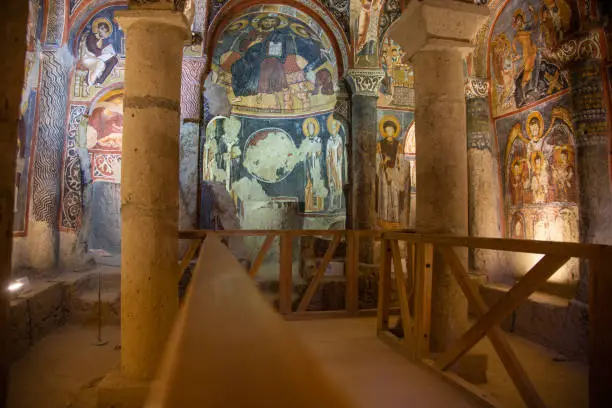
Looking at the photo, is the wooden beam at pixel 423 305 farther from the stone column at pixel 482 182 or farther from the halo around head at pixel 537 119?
the halo around head at pixel 537 119

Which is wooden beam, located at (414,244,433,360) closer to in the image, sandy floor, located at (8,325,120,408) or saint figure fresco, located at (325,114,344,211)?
sandy floor, located at (8,325,120,408)

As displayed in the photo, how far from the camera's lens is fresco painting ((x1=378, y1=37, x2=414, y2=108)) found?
11.6 m

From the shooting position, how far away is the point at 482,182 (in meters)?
9.02

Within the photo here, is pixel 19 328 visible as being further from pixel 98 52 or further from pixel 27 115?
pixel 98 52

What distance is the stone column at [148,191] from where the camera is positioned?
403 cm

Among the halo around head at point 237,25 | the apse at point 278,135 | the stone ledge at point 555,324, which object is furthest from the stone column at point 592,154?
the halo around head at point 237,25

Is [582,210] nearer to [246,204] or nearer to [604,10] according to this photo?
[604,10]

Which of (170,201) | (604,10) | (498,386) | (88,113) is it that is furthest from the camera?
(88,113)

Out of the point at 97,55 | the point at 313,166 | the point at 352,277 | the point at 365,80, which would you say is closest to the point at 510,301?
the point at 352,277

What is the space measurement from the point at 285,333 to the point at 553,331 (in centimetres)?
752

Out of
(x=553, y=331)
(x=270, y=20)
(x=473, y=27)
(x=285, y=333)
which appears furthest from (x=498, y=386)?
(x=270, y=20)

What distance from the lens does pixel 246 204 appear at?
13.8 meters

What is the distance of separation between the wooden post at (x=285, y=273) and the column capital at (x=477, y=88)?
6.04 metres

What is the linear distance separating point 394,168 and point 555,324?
5836 mm
